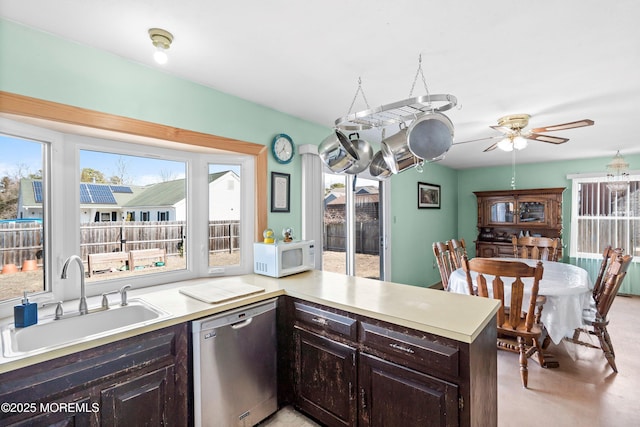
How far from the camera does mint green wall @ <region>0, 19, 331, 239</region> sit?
→ 1.50m

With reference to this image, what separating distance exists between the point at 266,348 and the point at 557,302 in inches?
88.5

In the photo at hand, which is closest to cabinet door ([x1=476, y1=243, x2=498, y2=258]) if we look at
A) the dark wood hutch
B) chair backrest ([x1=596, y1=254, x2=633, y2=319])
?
the dark wood hutch

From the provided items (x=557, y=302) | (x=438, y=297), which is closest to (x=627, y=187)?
(x=557, y=302)

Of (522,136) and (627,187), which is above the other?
(522,136)

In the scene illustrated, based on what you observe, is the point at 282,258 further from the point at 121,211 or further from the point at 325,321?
the point at 121,211

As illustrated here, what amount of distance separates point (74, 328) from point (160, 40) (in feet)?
5.03

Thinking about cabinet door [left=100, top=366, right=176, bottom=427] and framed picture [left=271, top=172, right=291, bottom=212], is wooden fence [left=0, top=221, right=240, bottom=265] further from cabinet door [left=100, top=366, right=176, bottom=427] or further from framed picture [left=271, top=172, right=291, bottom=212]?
cabinet door [left=100, top=366, right=176, bottom=427]

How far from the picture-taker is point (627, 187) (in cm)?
479

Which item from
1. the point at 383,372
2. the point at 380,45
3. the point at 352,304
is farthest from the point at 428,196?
the point at 383,372

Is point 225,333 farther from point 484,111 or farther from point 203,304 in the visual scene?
point 484,111

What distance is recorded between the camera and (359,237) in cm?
387

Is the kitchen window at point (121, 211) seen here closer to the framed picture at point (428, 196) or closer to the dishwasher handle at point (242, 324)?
→ the dishwasher handle at point (242, 324)

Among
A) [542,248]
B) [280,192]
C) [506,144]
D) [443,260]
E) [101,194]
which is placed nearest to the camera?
[101,194]

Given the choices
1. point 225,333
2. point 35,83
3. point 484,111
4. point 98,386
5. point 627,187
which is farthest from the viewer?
point 627,187
